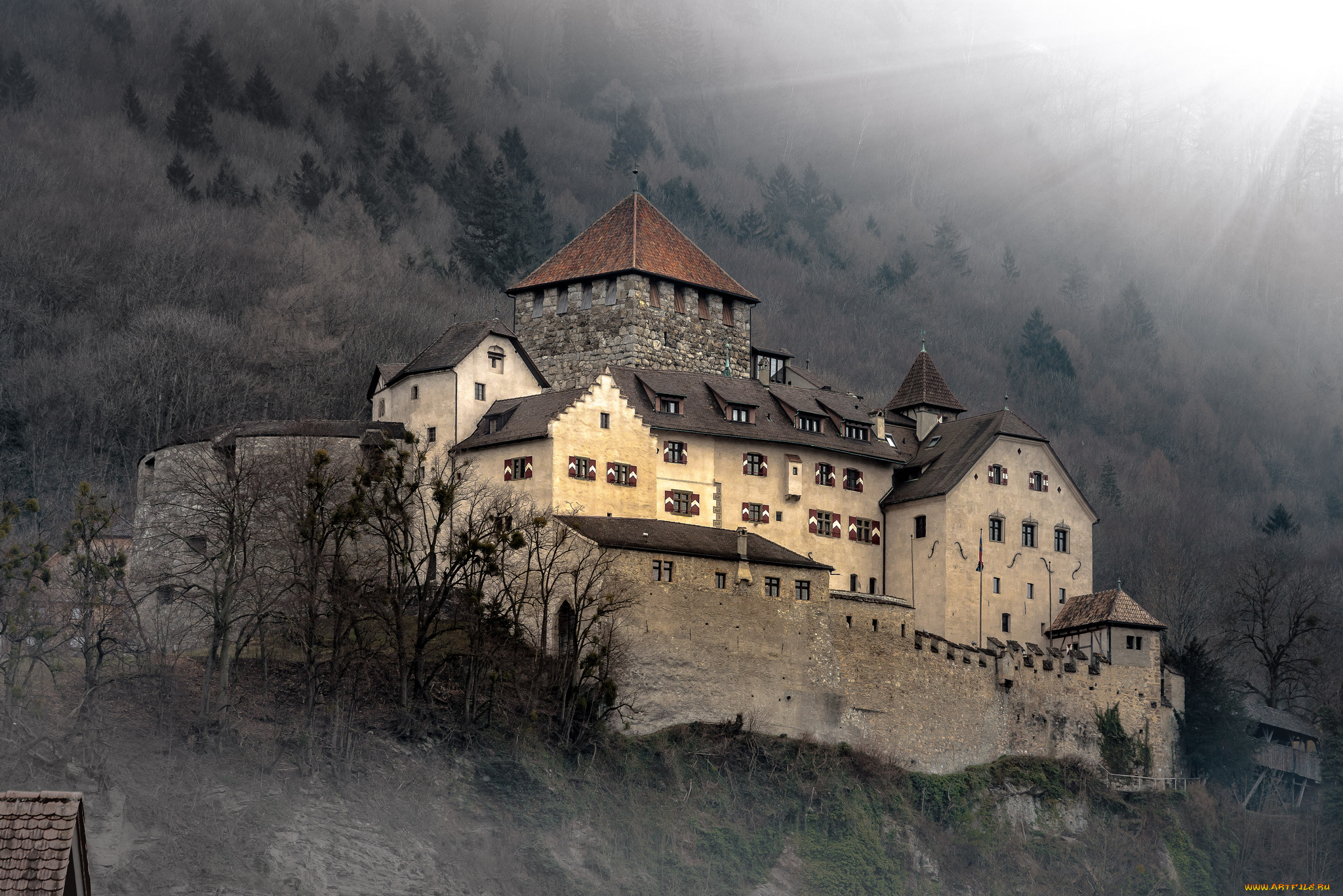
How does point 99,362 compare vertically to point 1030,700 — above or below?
above

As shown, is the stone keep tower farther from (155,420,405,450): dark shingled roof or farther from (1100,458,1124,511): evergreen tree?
(1100,458,1124,511): evergreen tree

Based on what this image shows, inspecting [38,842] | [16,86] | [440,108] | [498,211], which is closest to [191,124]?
[16,86]

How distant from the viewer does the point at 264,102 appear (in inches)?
4328

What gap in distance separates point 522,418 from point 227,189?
4826cm

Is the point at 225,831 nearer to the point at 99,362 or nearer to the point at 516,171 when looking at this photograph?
the point at 99,362

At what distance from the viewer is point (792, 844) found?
53.5 metres

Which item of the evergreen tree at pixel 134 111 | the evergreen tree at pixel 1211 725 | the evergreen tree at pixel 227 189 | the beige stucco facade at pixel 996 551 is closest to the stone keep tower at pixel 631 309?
the beige stucco facade at pixel 996 551

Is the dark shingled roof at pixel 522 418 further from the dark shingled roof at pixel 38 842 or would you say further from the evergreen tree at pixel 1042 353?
the evergreen tree at pixel 1042 353

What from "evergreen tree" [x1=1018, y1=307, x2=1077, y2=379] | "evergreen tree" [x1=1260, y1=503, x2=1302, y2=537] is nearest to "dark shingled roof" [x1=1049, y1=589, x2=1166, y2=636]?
"evergreen tree" [x1=1260, y1=503, x2=1302, y2=537]

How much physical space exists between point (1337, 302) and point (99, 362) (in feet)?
390

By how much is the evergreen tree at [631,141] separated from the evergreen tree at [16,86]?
1722 inches

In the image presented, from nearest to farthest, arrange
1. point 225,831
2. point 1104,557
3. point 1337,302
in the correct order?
point 225,831 → point 1104,557 → point 1337,302

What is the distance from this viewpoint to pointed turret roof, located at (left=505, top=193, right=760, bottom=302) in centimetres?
6688

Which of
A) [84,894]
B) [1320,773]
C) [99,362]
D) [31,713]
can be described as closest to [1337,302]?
[1320,773]
